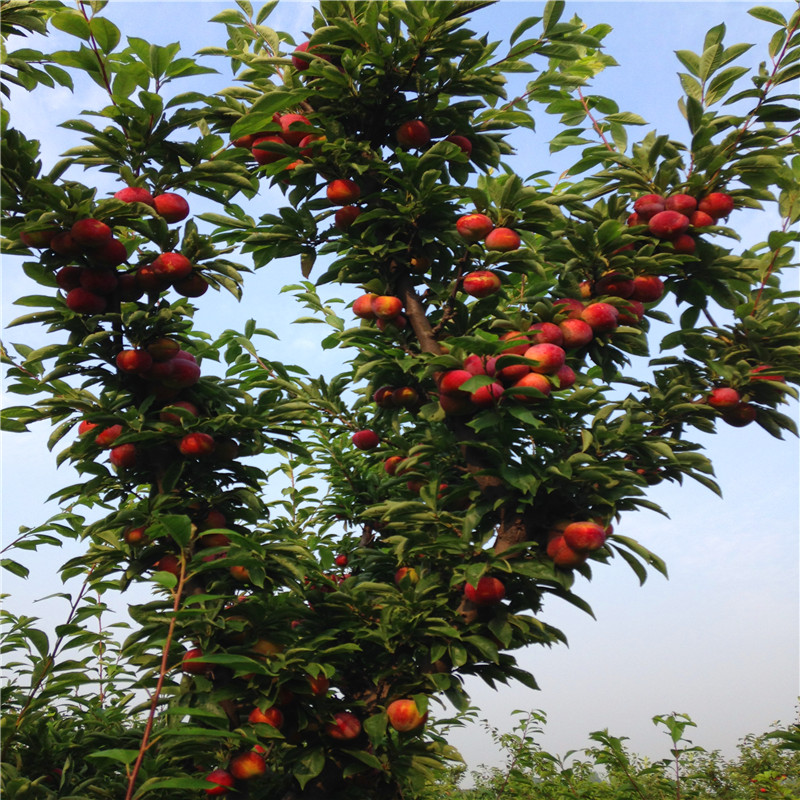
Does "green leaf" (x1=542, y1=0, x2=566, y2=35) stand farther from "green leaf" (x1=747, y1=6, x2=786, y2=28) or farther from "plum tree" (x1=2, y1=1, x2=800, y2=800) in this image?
"green leaf" (x1=747, y1=6, x2=786, y2=28)

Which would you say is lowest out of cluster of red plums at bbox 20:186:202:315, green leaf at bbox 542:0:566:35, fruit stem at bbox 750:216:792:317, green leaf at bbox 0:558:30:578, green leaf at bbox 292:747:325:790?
green leaf at bbox 292:747:325:790

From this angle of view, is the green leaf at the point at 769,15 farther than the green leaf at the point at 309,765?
Yes

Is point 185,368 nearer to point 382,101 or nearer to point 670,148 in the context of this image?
point 382,101

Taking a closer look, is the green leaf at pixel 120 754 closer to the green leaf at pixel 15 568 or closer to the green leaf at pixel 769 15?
the green leaf at pixel 15 568

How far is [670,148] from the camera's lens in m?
3.59

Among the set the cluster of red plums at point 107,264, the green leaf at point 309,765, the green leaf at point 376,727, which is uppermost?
Answer: the cluster of red plums at point 107,264

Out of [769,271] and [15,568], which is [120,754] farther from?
[769,271]

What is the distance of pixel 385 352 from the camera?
347cm

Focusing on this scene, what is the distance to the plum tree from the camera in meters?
3.04

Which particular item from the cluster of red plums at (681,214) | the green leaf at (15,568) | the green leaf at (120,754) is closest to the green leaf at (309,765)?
the green leaf at (120,754)

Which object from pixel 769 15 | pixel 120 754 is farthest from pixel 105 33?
pixel 769 15

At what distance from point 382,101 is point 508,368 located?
151 cm

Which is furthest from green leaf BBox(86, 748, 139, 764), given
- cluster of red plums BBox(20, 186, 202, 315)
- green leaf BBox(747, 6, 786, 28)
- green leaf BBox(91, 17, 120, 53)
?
green leaf BBox(747, 6, 786, 28)

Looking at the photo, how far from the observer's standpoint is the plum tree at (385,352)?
3043mm
